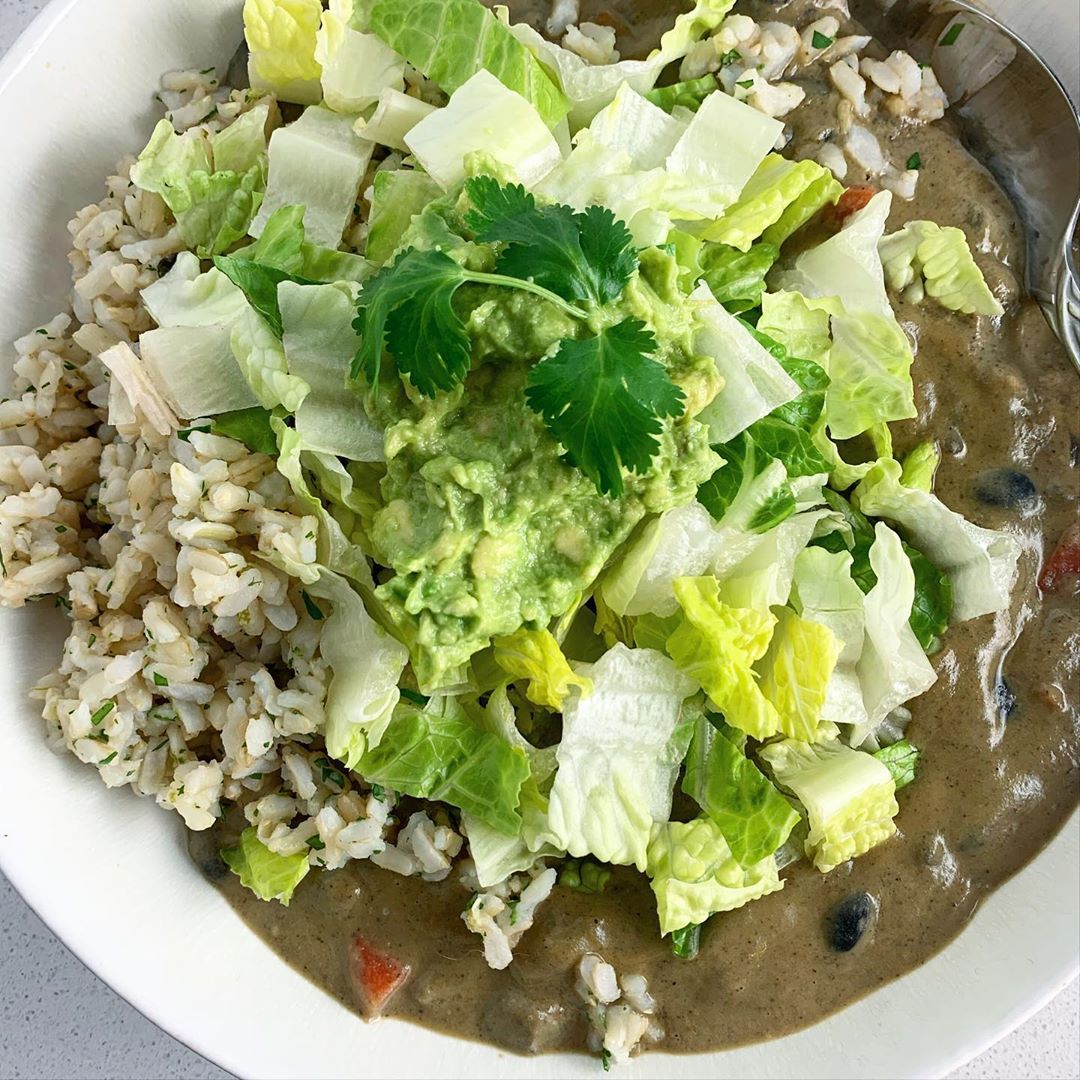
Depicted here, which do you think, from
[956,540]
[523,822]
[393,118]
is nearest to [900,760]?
[956,540]

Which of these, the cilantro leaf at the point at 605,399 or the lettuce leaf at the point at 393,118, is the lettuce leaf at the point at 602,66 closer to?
the lettuce leaf at the point at 393,118

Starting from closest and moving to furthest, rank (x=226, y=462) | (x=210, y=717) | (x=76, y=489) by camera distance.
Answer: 1. (x=226, y=462)
2. (x=210, y=717)
3. (x=76, y=489)

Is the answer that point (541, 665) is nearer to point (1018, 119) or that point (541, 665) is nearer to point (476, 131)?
point (476, 131)

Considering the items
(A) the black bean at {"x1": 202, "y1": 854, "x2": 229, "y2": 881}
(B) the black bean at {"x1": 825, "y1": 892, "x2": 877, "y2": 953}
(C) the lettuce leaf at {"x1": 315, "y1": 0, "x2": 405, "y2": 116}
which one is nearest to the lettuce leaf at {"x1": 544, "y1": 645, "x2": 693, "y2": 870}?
(B) the black bean at {"x1": 825, "y1": 892, "x2": 877, "y2": 953}

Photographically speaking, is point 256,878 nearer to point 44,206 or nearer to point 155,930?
point 155,930

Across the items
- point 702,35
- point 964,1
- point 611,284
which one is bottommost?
point 611,284

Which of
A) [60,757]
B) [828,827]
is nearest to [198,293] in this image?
[60,757]
